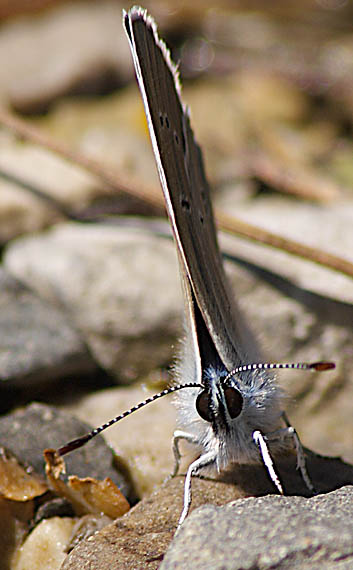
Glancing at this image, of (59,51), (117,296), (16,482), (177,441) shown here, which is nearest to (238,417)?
(177,441)

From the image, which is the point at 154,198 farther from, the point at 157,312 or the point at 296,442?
the point at 296,442

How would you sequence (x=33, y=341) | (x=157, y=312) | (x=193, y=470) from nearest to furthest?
1. (x=193, y=470)
2. (x=33, y=341)
3. (x=157, y=312)

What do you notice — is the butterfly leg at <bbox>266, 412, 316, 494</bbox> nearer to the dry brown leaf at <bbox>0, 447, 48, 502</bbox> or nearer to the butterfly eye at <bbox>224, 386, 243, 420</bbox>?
the butterfly eye at <bbox>224, 386, 243, 420</bbox>

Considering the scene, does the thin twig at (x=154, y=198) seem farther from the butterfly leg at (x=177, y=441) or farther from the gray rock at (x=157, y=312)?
the butterfly leg at (x=177, y=441)

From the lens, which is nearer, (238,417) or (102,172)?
(238,417)

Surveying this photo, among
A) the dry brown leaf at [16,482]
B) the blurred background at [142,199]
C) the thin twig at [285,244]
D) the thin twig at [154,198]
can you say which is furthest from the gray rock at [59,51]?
the dry brown leaf at [16,482]

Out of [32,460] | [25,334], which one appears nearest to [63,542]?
[32,460]
